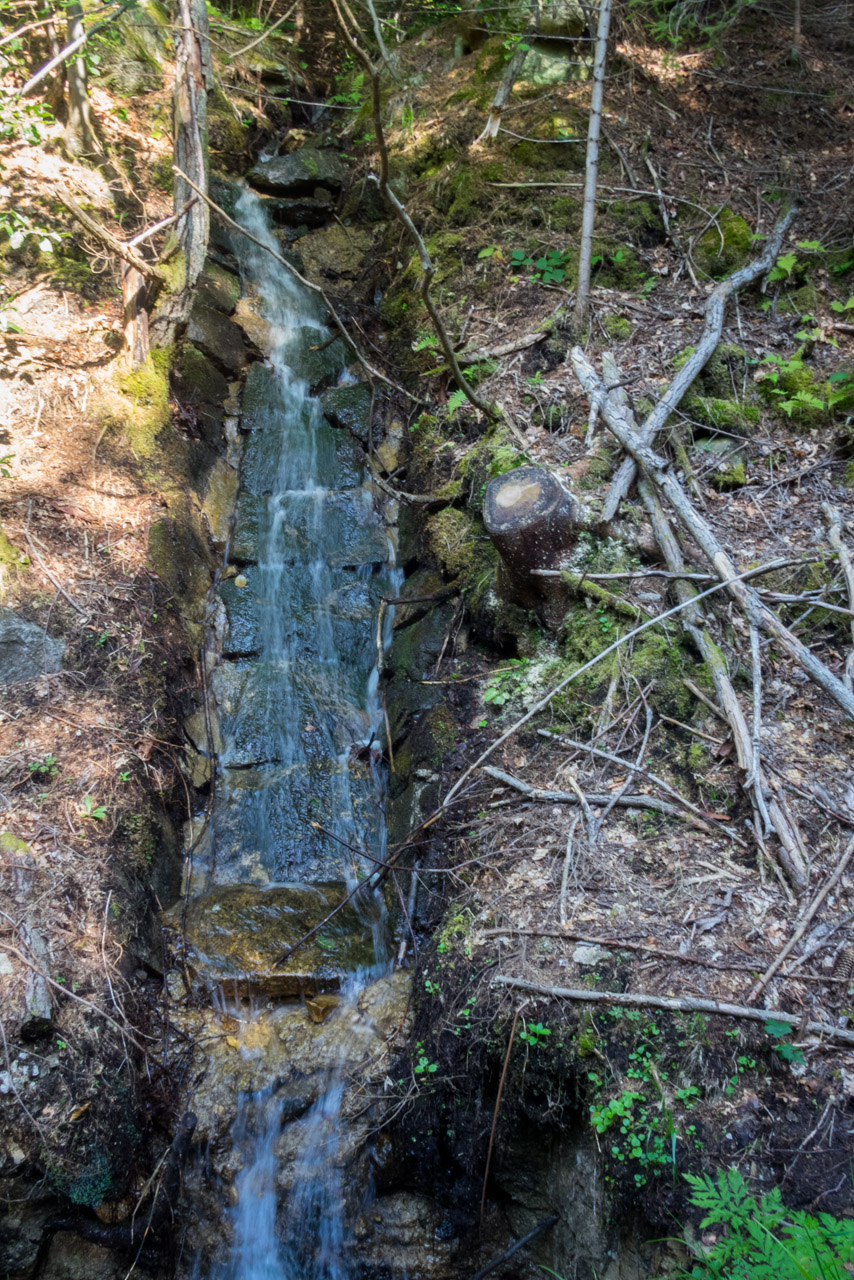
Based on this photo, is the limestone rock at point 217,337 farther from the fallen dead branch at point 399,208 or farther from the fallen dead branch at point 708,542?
the fallen dead branch at point 708,542

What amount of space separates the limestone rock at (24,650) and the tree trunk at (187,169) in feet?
11.2

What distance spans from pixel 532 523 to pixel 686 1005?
103 inches

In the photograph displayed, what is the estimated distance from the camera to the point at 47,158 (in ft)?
20.4

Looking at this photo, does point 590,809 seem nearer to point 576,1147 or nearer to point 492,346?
point 576,1147

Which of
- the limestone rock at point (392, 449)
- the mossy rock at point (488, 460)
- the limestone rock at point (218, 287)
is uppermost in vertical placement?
the limestone rock at point (218, 287)

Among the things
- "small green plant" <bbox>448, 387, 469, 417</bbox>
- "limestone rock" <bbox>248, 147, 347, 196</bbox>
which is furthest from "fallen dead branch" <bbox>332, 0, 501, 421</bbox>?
"limestone rock" <bbox>248, 147, 347, 196</bbox>

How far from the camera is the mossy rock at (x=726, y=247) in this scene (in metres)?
6.32

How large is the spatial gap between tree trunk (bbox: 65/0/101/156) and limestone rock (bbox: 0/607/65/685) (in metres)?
5.07

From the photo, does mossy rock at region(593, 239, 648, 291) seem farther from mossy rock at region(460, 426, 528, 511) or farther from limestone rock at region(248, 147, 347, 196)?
limestone rock at region(248, 147, 347, 196)

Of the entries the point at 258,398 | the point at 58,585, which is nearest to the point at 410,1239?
the point at 58,585

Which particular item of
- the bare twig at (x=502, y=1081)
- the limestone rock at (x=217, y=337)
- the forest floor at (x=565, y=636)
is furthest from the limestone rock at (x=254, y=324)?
the bare twig at (x=502, y=1081)

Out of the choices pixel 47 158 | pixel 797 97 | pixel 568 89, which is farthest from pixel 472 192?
pixel 47 158

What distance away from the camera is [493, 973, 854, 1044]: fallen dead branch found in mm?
2574

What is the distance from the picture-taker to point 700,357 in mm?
5297
